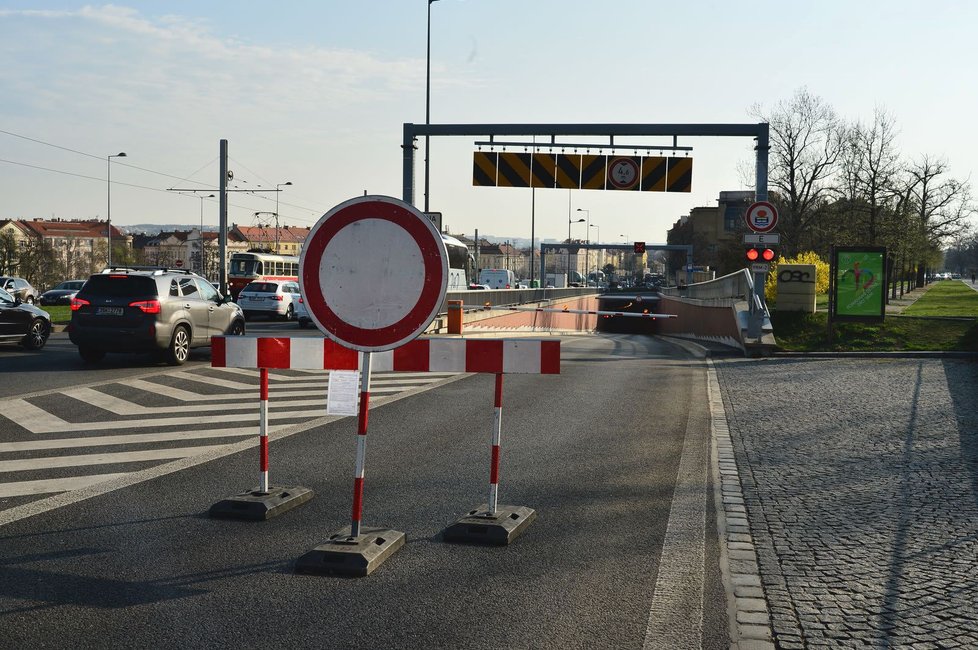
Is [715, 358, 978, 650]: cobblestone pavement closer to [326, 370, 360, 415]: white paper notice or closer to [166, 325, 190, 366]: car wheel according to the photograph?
[326, 370, 360, 415]: white paper notice

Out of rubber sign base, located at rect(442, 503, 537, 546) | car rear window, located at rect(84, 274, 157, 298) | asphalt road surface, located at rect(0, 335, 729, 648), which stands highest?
car rear window, located at rect(84, 274, 157, 298)

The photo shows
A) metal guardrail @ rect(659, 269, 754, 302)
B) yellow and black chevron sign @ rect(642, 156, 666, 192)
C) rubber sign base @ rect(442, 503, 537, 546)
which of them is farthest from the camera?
yellow and black chevron sign @ rect(642, 156, 666, 192)

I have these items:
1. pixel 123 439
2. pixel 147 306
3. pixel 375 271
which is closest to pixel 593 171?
pixel 147 306

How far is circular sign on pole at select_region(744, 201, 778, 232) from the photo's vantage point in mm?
20031

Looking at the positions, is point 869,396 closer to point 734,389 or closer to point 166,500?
point 734,389

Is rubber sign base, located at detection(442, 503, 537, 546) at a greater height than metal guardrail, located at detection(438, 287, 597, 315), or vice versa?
metal guardrail, located at detection(438, 287, 597, 315)

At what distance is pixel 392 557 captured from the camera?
5520 millimetres

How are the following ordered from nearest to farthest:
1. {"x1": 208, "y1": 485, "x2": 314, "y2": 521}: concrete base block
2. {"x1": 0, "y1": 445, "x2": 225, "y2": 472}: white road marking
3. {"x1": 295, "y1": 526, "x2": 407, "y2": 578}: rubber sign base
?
{"x1": 295, "y1": 526, "x2": 407, "y2": 578}: rubber sign base → {"x1": 208, "y1": 485, "x2": 314, "y2": 521}: concrete base block → {"x1": 0, "y1": 445, "x2": 225, "y2": 472}: white road marking

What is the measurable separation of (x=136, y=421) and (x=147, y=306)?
636 centimetres

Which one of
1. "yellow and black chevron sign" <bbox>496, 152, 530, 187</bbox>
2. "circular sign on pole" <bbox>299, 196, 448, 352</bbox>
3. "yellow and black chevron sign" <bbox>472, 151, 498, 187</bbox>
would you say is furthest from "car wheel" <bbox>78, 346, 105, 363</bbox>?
"yellow and black chevron sign" <bbox>496, 152, 530, 187</bbox>

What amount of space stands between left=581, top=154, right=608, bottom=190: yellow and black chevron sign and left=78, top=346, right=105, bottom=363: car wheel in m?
14.1

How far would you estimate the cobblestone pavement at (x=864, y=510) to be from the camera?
4.57m

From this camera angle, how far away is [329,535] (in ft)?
19.3

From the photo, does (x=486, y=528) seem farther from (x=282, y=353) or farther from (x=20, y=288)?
(x=20, y=288)
